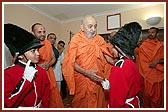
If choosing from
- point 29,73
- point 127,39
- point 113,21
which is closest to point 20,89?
point 29,73

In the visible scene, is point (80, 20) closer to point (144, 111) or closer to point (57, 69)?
point (57, 69)

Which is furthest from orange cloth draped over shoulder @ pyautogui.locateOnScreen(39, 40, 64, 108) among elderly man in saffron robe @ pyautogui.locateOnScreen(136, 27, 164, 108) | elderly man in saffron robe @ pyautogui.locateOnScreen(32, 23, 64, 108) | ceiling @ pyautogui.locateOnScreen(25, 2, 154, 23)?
elderly man in saffron robe @ pyautogui.locateOnScreen(136, 27, 164, 108)

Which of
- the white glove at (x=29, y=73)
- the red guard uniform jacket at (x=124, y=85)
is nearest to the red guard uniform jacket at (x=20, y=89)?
the white glove at (x=29, y=73)

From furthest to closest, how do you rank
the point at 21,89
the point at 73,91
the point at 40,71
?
1. the point at 73,91
2. the point at 40,71
3. the point at 21,89

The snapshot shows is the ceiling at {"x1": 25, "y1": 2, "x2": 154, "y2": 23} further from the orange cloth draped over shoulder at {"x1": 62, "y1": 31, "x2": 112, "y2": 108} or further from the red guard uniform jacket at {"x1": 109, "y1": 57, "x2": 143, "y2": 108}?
the red guard uniform jacket at {"x1": 109, "y1": 57, "x2": 143, "y2": 108}

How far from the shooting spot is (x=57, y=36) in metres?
1.54

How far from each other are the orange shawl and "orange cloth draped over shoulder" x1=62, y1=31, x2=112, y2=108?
12.5 inches

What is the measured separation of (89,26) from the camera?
1.24m

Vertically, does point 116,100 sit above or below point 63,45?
below

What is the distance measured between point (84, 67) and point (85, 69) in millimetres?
17

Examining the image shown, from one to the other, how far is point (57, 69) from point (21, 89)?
60 cm

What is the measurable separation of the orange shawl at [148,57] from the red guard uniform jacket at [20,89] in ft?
2.55

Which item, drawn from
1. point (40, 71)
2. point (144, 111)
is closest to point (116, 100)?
point (144, 111)

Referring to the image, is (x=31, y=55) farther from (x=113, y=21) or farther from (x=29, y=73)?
(x=113, y=21)
